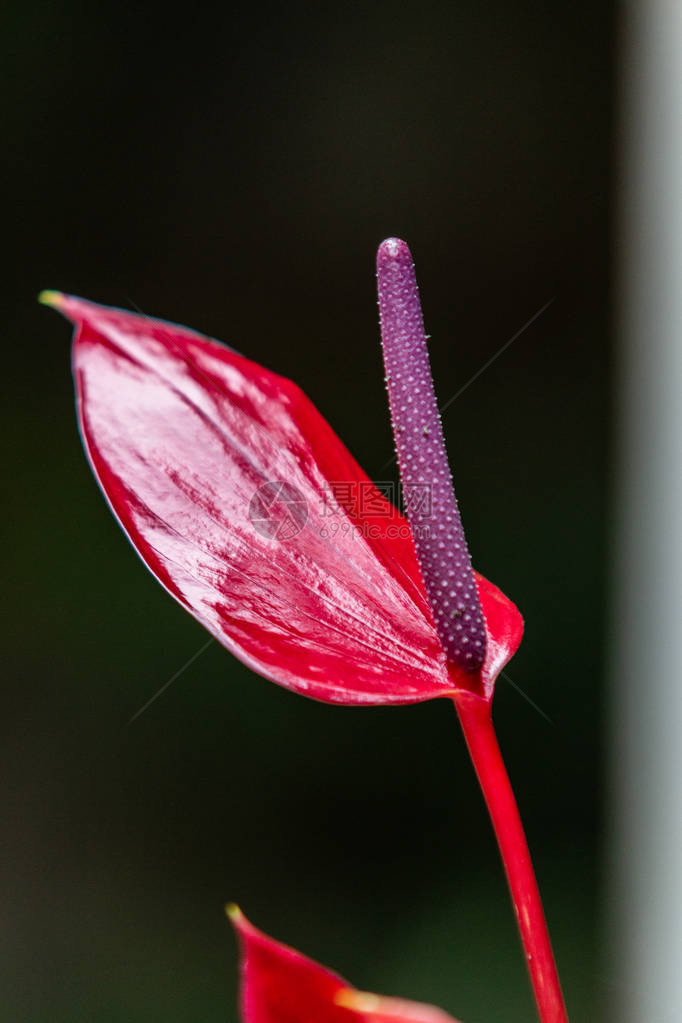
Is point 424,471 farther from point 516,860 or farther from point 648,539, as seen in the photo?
point 648,539

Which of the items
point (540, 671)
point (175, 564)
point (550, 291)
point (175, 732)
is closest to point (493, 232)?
point (550, 291)

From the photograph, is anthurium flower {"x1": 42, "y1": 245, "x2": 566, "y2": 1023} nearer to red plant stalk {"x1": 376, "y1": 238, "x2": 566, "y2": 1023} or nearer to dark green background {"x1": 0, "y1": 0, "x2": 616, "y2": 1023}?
red plant stalk {"x1": 376, "y1": 238, "x2": 566, "y2": 1023}

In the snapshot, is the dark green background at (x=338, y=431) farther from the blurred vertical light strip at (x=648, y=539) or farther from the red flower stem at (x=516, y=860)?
the red flower stem at (x=516, y=860)

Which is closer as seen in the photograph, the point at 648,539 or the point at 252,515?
the point at 252,515

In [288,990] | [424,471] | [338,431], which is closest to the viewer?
[288,990]

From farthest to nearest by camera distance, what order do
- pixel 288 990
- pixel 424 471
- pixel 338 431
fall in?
1. pixel 338 431
2. pixel 424 471
3. pixel 288 990

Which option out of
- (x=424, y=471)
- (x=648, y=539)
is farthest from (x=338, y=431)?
(x=424, y=471)

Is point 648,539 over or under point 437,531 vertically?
under
